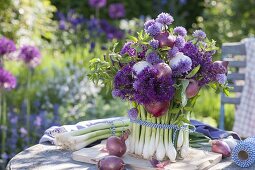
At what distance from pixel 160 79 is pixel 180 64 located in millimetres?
95

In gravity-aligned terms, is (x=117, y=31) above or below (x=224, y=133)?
above

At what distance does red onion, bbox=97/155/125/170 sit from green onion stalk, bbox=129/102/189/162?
137mm

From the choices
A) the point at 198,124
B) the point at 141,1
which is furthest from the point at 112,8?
the point at 198,124

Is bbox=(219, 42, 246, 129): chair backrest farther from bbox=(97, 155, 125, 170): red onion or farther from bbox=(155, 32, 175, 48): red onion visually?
bbox=(97, 155, 125, 170): red onion

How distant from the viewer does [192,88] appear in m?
2.37

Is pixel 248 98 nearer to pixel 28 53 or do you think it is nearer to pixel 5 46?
pixel 28 53

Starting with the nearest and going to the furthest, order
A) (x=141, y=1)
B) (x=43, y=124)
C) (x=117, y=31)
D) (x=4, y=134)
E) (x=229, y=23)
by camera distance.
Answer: (x=4, y=134) < (x=43, y=124) < (x=117, y=31) < (x=229, y=23) < (x=141, y=1)

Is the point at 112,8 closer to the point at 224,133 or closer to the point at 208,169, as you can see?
the point at 224,133

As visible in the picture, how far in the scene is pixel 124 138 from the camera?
253 centimetres

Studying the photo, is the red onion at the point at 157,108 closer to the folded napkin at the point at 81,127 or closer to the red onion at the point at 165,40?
the red onion at the point at 165,40

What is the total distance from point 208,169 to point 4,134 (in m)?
1.96

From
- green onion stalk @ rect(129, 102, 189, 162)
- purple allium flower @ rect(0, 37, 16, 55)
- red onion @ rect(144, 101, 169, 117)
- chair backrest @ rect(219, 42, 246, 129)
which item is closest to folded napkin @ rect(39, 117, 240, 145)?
green onion stalk @ rect(129, 102, 189, 162)

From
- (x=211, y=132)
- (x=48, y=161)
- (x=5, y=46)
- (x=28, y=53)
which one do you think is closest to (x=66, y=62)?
(x=28, y=53)

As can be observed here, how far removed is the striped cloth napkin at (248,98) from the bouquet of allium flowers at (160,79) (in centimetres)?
173
